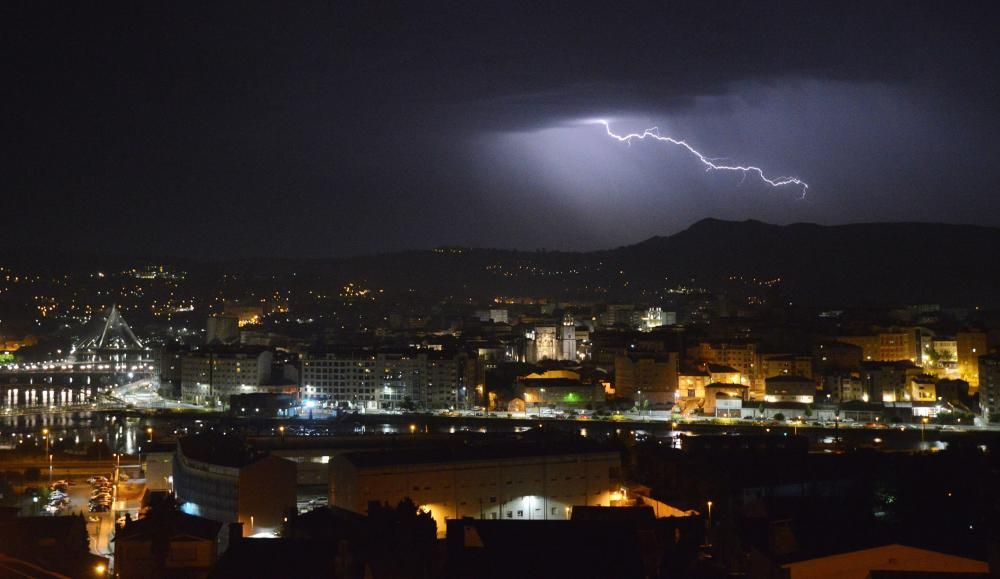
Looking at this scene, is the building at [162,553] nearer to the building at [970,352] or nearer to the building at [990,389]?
the building at [990,389]

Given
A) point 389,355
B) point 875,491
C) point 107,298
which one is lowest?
point 875,491

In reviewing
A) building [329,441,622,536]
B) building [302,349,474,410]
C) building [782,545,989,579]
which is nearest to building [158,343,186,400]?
building [302,349,474,410]

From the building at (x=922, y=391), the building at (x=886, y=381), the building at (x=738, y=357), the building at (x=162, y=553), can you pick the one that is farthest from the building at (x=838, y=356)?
the building at (x=162, y=553)

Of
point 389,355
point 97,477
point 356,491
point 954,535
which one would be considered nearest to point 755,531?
point 954,535

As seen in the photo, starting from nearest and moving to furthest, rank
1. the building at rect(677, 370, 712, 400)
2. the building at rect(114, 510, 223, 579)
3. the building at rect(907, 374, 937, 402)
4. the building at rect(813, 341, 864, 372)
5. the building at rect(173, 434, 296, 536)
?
the building at rect(114, 510, 223, 579), the building at rect(173, 434, 296, 536), the building at rect(907, 374, 937, 402), the building at rect(677, 370, 712, 400), the building at rect(813, 341, 864, 372)

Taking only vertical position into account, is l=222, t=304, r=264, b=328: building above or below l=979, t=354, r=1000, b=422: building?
above

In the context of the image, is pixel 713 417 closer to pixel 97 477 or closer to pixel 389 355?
pixel 389 355

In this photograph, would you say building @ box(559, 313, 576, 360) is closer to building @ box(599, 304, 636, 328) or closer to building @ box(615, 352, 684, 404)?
building @ box(599, 304, 636, 328)
